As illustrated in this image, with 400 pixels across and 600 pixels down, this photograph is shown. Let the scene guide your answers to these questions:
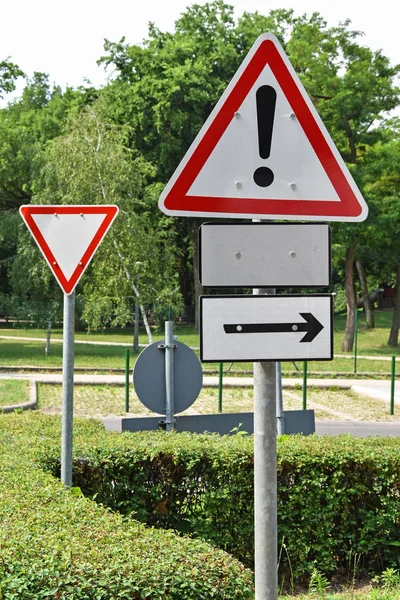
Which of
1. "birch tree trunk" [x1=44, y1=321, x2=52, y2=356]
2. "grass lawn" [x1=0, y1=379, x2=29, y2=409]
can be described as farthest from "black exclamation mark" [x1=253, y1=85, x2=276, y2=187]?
"birch tree trunk" [x1=44, y1=321, x2=52, y2=356]

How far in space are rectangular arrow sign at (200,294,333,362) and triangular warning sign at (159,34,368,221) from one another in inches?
12.6

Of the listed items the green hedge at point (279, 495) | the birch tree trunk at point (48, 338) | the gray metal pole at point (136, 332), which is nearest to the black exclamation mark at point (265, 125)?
the green hedge at point (279, 495)

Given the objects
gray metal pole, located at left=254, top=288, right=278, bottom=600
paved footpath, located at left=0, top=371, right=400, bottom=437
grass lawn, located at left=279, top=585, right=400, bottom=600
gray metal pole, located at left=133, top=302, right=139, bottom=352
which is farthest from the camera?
gray metal pole, located at left=133, top=302, right=139, bottom=352

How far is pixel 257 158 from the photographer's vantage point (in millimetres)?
3084

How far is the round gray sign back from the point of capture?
26.8ft

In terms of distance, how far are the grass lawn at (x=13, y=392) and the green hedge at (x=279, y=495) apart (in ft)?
34.4

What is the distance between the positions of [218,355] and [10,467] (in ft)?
9.50

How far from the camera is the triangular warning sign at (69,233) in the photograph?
5656 mm

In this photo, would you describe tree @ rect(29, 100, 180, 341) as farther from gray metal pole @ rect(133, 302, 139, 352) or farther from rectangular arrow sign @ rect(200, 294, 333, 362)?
rectangular arrow sign @ rect(200, 294, 333, 362)

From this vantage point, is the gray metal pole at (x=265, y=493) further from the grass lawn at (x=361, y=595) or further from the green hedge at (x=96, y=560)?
the grass lawn at (x=361, y=595)

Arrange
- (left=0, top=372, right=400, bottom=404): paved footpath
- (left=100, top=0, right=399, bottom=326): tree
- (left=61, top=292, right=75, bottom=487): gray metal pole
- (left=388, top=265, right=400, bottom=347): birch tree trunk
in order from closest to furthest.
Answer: (left=61, top=292, right=75, bottom=487): gray metal pole
(left=0, top=372, right=400, bottom=404): paved footpath
(left=388, top=265, right=400, bottom=347): birch tree trunk
(left=100, top=0, right=399, bottom=326): tree

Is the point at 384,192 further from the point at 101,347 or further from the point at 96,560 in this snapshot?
the point at 96,560

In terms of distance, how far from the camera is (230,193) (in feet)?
10.1

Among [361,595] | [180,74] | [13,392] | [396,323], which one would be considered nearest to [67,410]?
[361,595]
